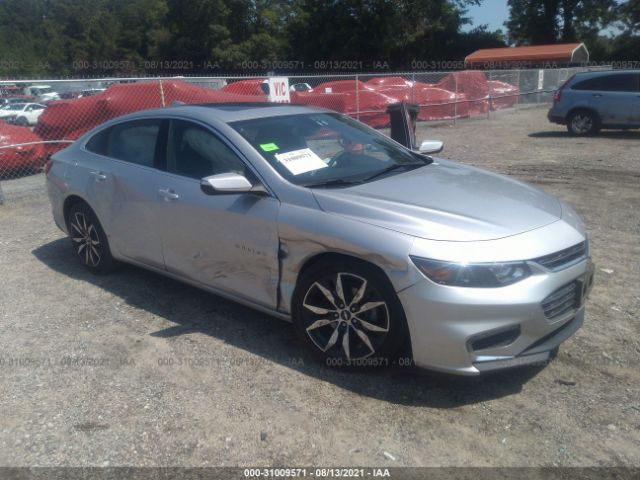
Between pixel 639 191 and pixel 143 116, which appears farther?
pixel 639 191

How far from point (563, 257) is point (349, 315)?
1.26 metres

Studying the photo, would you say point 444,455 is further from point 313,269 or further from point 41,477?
point 41,477

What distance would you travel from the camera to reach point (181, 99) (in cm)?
1259

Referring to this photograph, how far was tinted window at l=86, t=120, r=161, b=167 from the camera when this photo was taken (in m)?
4.82

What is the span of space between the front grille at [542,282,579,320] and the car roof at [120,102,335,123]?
2376mm

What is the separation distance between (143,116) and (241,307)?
5.81ft

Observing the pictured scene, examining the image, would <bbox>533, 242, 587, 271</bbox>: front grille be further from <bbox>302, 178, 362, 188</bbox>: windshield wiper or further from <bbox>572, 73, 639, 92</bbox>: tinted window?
<bbox>572, 73, 639, 92</bbox>: tinted window

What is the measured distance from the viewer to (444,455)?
298 centimetres

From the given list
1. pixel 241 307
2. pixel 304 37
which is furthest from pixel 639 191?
pixel 304 37

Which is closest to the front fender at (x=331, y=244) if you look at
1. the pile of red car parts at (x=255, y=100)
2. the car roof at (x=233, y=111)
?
the car roof at (x=233, y=111)

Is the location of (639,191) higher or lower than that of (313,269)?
lower

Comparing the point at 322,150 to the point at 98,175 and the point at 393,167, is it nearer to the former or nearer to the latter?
the point at 393,167

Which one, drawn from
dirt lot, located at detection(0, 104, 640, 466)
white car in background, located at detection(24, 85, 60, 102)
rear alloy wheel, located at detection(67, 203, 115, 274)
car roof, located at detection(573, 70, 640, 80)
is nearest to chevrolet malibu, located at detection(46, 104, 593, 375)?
rear alloy wheel, located at detection(67, 203, 115, 274)

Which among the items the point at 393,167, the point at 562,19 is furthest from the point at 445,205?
the point at 562,19
